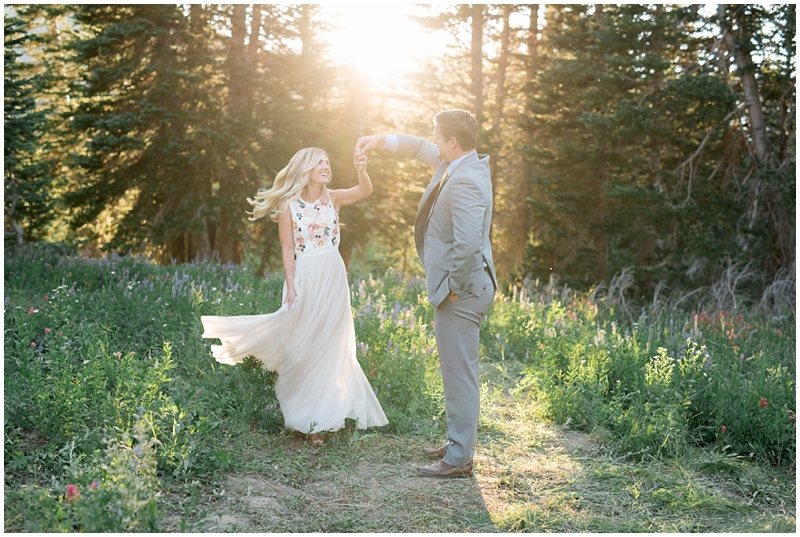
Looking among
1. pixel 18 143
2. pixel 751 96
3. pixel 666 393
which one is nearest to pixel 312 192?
pixel 666 393

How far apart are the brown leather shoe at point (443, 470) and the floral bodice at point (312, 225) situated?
Result: 68.4 inches

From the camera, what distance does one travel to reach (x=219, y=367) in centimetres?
606

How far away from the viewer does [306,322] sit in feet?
16.6

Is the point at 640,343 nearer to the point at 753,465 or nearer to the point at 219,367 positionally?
the point at 753,465

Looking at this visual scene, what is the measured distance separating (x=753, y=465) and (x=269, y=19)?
1409cm

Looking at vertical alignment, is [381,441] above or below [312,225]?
below

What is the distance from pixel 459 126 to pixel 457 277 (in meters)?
0.97

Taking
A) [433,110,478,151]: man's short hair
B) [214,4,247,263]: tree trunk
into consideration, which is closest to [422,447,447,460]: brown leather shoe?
[433,110,478,151]: man's short hair

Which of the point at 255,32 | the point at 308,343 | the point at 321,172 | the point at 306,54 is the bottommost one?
the point at 308,343

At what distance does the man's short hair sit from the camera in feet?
14.4

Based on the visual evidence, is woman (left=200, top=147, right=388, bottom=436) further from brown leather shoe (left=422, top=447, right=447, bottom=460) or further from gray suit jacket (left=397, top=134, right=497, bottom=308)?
gray suit jacket (left=397, top=134, right=497, bottom=308)

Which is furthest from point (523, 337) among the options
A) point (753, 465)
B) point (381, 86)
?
point (381, 86)

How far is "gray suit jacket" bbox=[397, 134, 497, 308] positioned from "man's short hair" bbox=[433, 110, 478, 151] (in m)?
0.11

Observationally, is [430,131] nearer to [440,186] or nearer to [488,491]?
[440,186]
